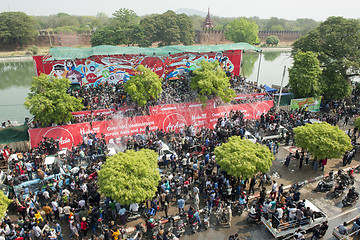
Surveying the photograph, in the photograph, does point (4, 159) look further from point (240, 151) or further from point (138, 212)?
point (240, 151)

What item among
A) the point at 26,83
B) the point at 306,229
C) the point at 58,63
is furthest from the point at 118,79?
the point at 26,83

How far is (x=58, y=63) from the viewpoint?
23.8 metres

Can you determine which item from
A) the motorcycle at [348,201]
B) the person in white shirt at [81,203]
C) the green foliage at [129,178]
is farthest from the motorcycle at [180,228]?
the motorcycle at [348,201]

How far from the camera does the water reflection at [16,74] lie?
46744 millimetres

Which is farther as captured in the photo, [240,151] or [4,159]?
[4,159]

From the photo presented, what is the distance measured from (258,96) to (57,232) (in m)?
21.4

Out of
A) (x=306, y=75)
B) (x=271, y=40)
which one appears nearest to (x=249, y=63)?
(x=271, y=40)

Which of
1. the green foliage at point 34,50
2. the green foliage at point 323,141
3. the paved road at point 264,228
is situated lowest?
the paved road at point 264,228

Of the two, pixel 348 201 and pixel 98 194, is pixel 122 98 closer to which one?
pixel 98 194

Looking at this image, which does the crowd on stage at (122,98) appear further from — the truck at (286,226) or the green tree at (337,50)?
the truck at (286,226)

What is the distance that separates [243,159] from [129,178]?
5.96 m

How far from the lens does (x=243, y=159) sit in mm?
13555

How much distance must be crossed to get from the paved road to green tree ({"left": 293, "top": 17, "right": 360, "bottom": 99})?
16331 mm

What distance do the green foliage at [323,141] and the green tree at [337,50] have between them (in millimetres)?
12846
